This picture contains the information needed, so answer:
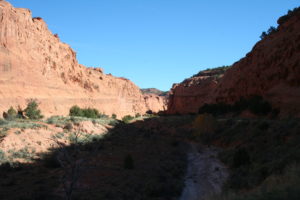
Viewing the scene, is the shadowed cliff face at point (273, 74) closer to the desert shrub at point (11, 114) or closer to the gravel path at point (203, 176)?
the gravel path at point (203, 176)

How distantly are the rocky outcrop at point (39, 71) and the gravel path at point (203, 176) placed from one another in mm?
27029

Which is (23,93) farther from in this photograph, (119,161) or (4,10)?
(119,161)

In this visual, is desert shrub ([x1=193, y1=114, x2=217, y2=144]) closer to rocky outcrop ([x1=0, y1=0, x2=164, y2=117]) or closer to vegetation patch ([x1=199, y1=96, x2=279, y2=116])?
vegetation patch ([x1=199, y1=96, x2=279, y2=116])

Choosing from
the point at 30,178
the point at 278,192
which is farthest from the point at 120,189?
the point at 278,192

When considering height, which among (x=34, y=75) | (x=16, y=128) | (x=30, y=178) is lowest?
(x=30, y=178)

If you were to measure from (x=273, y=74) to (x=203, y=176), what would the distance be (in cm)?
2502

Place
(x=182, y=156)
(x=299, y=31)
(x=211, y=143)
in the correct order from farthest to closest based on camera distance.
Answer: (x=299, y=31) → (x=211, y=143) → (x=182, y=156)

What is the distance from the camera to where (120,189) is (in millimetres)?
11914

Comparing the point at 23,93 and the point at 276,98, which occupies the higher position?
the point at 23,93

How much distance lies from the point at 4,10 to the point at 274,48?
134 ft

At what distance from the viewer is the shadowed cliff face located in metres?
29.6

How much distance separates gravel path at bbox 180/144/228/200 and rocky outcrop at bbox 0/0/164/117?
2703cm

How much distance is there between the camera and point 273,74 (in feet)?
114

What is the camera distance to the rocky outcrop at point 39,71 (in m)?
37.0
